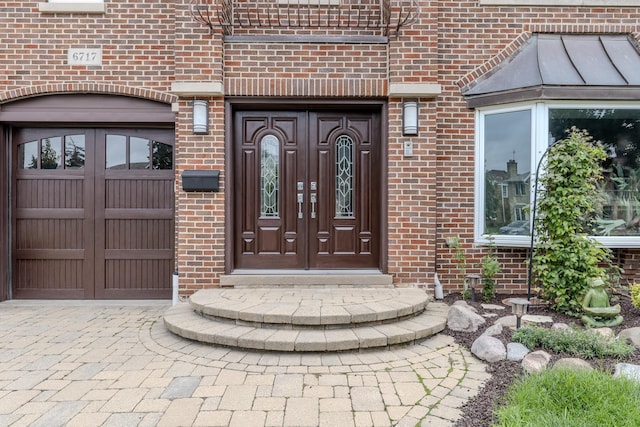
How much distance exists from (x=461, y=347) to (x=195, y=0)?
486cm

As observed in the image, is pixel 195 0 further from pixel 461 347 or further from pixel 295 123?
pixel 461 347

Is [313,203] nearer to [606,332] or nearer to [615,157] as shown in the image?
[606,332]

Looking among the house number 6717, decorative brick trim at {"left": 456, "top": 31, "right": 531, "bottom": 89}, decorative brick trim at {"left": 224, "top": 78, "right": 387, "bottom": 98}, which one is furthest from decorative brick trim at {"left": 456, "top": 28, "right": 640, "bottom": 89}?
the house number 6717

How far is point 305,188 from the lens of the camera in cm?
468

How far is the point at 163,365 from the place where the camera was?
2979 mm

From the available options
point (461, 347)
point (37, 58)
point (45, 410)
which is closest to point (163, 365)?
point (45, 410)

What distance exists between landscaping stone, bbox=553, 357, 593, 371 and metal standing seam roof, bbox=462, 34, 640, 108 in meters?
2.98

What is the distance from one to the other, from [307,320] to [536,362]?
186 centimetres

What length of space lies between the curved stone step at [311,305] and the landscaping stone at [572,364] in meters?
1.29

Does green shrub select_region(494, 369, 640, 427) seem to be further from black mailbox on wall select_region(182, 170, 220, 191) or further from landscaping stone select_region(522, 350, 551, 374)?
black mailbox on wall select_region(182, 170, 220, 191)

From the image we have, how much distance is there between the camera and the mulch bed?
2.26 meters

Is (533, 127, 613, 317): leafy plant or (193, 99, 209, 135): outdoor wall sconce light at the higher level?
(193, 99, 209, 135): outdoor wall sconce light

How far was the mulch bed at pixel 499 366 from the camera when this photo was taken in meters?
2.26

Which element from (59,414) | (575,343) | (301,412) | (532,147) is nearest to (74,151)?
(59,414)
